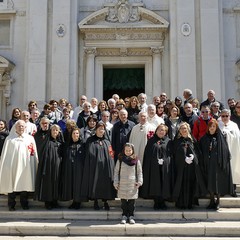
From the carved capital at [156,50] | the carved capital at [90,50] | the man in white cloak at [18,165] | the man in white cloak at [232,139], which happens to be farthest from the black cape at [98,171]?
the carved capital at [156,50]

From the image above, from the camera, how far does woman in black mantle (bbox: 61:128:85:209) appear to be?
880 centimetres

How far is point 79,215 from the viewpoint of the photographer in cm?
860

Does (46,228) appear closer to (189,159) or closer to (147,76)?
(189,159)

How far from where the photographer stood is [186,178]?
8883mm

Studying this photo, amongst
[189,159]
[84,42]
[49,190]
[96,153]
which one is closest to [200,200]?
[189,159]

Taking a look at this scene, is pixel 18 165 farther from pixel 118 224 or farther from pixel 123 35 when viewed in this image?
pixel 123 35

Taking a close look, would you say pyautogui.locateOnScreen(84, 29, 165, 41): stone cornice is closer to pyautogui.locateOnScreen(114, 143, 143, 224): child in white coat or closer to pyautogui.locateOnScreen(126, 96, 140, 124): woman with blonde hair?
pyautogui.locateOnScreen(126, 96, 140, 124): woman with blonde hair

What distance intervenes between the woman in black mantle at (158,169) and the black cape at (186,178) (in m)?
0.18

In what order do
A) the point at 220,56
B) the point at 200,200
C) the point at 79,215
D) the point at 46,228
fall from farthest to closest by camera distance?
the point at 220,56 < the point at 200,200 < the point at 79,215 < the point at 46,228

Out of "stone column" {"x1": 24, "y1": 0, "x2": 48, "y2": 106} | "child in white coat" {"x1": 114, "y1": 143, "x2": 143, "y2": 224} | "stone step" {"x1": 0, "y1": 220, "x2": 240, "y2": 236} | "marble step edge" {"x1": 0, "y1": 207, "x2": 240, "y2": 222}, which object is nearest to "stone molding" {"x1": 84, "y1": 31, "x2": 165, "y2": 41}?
"stone column" {"x1": 24, "y1": 0, "x2": 48, "y2": 106}

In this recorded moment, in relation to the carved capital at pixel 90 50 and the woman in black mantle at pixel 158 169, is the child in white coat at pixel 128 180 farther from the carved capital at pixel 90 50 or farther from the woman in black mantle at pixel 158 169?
the carved capital at pixel 90 50

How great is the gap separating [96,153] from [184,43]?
9.03 m

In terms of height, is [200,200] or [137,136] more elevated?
[137,136]

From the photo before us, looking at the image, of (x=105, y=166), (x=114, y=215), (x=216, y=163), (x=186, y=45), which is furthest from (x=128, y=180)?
(x=186, y=45)
